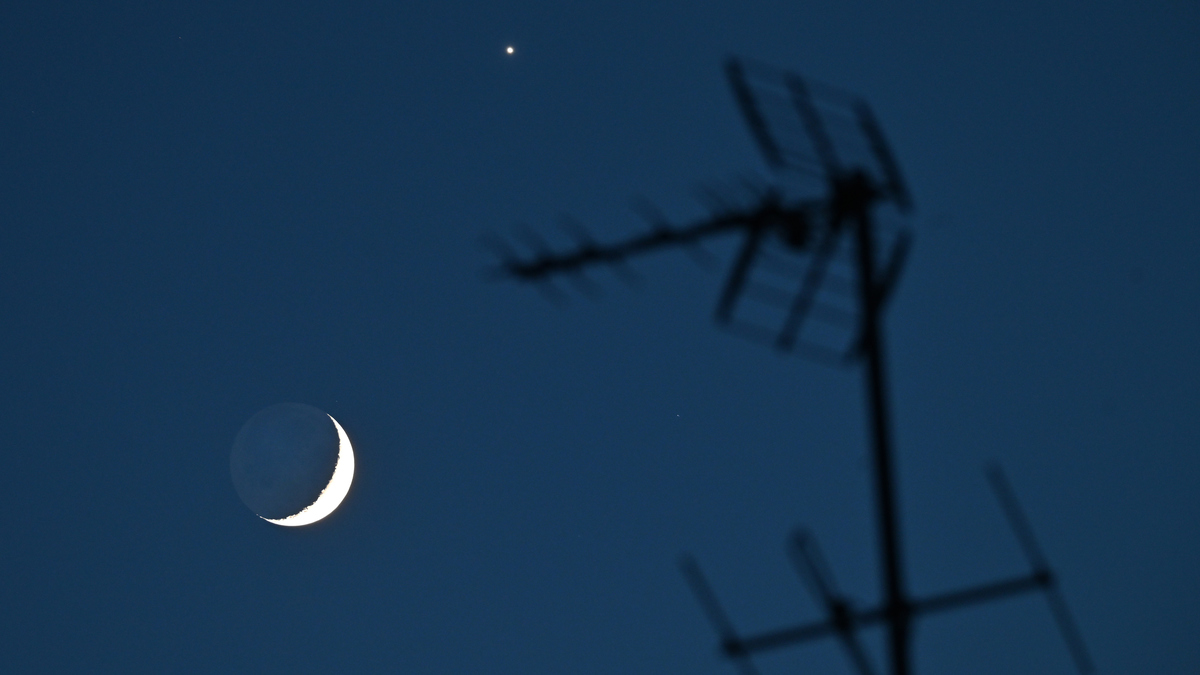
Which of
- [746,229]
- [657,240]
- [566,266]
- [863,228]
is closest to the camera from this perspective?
[863,228]

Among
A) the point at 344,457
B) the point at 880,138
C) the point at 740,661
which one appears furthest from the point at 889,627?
the point at 344,457

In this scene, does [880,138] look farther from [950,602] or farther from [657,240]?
[950,602]

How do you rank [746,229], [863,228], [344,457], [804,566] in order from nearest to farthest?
[863,228] → [804,566] → [746,229] → [344,457]

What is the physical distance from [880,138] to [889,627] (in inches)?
143

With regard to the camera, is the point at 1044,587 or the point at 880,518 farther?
the point at 1044,587

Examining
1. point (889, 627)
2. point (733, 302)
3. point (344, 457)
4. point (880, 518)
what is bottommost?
point (889, 627)

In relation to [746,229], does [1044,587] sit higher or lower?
lower

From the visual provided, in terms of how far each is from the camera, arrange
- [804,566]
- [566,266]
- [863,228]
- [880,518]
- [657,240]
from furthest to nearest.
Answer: [566,266] < [657,240] < [804,566] < [863,228] < [880,518]

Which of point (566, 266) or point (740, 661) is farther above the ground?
point (566, 266)

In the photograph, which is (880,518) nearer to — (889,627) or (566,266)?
(889,627)

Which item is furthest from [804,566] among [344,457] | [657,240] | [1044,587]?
[344,457]

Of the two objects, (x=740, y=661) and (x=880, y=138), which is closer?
(x=740, y=661)

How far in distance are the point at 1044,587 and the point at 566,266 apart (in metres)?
4.46

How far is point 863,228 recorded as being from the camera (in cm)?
642
